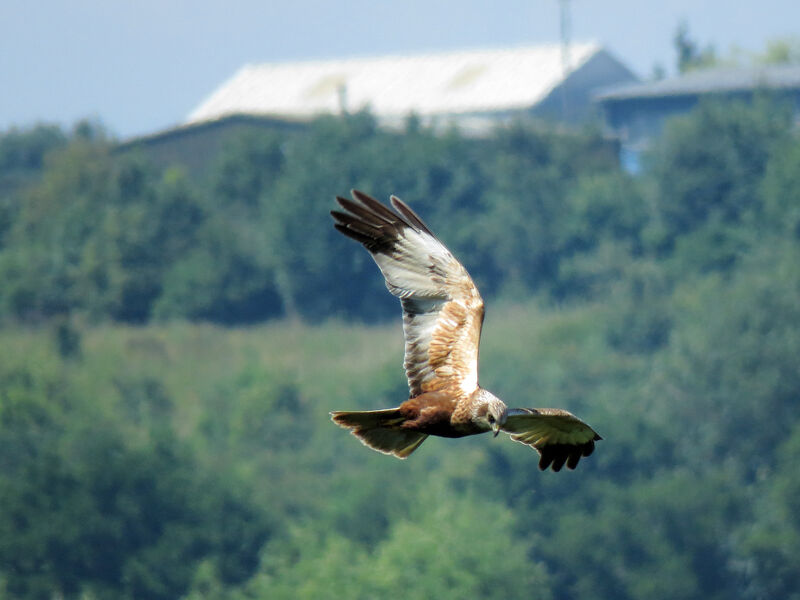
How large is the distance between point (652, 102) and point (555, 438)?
86.6 m

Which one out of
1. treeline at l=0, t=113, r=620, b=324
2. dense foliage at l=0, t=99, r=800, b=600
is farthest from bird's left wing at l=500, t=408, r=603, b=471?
treeline at l=0, t=113, r=620, b=324

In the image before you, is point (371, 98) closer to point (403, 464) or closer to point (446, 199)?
point (446, 199)

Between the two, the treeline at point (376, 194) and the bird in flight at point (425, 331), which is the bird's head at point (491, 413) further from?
the treeline at point (376, 194)

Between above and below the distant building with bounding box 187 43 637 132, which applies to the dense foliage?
below

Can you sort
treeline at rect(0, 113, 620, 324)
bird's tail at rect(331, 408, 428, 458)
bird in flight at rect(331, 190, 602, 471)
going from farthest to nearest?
treeline at rect(0, 113, 620, 324), bird in flight at rect(331, 190, 602, 471), bird's tail at rect(331, 408, 428, 458)

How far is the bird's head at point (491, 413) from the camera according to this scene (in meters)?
10.6

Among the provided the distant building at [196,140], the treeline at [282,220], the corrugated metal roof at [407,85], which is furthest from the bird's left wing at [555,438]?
the corrugated metal roof at [407,85]

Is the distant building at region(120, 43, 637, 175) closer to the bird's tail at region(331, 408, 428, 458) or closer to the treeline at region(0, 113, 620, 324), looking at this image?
the treeline at region(0, 113, 620, 324)

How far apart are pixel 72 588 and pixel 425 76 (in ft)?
148

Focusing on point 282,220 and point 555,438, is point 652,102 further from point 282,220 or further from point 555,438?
point 555,438

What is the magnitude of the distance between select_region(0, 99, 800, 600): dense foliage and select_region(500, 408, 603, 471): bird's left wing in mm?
48462

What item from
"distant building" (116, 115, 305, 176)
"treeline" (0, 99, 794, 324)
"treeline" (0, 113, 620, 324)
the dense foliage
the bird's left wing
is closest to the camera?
the bird's left wing

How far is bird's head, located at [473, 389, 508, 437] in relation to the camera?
1058cm

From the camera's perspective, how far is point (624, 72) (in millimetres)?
106438
